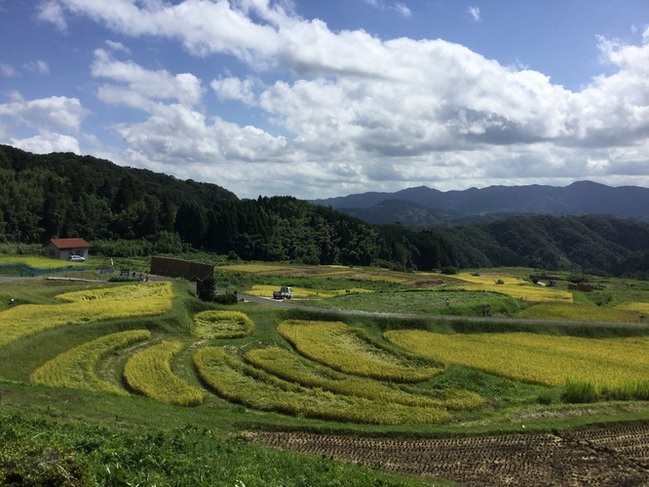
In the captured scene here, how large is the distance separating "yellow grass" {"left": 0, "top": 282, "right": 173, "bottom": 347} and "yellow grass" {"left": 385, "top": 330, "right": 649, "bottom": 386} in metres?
17.4

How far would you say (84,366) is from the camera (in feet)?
85.5

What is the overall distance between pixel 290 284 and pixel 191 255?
40241 millimetres

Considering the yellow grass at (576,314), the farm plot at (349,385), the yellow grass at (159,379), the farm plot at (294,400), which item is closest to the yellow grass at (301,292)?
the yellow grass at (576,314)

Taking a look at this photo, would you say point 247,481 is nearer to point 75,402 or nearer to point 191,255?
point 75,402

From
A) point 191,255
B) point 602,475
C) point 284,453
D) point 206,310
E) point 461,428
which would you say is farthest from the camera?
point 191,255

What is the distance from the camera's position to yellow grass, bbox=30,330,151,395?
915 inches

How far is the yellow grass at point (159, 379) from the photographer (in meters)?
22.5

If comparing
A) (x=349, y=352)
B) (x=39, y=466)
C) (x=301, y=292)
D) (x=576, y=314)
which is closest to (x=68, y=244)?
(x=301, y=292)

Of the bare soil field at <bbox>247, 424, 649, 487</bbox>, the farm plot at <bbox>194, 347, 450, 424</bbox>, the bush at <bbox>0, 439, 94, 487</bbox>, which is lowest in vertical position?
the bare soil field at <bbox>247, 424, 649, 487</bbox>

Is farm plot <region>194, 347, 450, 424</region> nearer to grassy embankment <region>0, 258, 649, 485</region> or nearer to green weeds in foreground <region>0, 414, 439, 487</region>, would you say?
grassy embankment <region>0, 258, 649, 485</region>

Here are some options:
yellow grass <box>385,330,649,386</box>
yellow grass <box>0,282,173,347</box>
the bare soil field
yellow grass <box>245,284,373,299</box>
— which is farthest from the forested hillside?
the bare soil field

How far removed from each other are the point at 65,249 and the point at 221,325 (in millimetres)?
54736

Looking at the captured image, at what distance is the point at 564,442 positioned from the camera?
20.2m

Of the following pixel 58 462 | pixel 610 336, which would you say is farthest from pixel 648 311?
pixel 58 462
